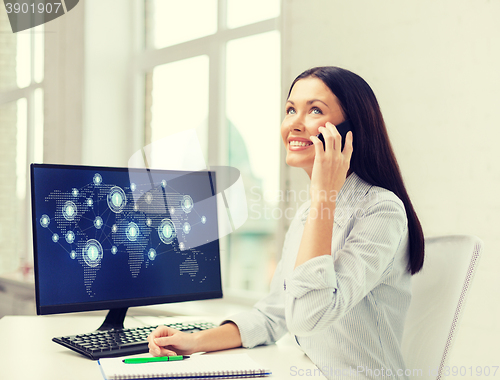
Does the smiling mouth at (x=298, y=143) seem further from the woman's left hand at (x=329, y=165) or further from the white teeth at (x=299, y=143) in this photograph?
the woman's left hand at (x=329, y=165)

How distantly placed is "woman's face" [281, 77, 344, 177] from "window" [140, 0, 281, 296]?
0.84 metres

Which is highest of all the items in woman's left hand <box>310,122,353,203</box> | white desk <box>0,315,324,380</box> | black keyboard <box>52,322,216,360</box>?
woman's left hand <box>310,122,353,203</box>

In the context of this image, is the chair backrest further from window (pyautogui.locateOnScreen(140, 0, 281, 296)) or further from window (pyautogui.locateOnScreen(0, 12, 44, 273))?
window (pyautogui.locateOnScreen(0, 12, 44, 273))

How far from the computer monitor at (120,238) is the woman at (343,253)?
0.57 ft

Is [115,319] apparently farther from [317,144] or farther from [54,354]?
[317,144]

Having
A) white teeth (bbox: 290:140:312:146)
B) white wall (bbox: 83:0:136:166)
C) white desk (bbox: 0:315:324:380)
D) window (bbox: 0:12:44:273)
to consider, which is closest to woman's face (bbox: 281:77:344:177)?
white teeth (bbox: 290:140:312:146)

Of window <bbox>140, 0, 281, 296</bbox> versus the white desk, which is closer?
the white desk

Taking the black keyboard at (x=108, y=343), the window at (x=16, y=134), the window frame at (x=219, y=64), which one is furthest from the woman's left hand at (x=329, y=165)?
the window at (x=16, y=134)

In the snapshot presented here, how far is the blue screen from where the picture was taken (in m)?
1.11

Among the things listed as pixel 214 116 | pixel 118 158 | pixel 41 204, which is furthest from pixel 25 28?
pixel 41 204

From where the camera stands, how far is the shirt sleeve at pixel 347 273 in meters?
0.98

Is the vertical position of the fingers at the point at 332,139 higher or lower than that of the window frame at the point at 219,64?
lower

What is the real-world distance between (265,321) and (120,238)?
0.47 metres

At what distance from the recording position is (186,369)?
0.92 m
